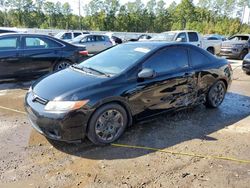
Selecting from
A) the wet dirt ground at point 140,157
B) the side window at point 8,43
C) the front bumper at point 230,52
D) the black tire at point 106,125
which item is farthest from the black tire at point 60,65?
the front bumper at point 230,52

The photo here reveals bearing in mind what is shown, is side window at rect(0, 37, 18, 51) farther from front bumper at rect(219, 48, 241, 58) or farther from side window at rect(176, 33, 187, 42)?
front bumper at rect(219, 48, 241, 58)

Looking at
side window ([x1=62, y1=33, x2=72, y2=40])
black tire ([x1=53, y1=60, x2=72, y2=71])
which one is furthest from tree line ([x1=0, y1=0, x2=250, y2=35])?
black tire ([x1=53, y1=60, x2=72, y2=71])

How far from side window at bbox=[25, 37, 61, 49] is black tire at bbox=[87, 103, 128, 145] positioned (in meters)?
5.09

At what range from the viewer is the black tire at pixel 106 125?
4379mm

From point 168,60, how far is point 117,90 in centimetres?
133

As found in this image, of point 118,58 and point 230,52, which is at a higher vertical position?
point 118,58

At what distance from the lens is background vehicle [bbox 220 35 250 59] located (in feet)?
55.3

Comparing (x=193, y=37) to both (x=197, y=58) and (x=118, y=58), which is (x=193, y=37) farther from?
(x=118, y=58)

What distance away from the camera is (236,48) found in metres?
16.8

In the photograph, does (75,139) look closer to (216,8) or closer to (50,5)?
(50,5)

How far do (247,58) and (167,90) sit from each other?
6.96m

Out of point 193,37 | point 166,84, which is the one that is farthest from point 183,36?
point 166,84

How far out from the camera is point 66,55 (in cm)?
936

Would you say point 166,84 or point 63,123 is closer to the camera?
point 63,123
